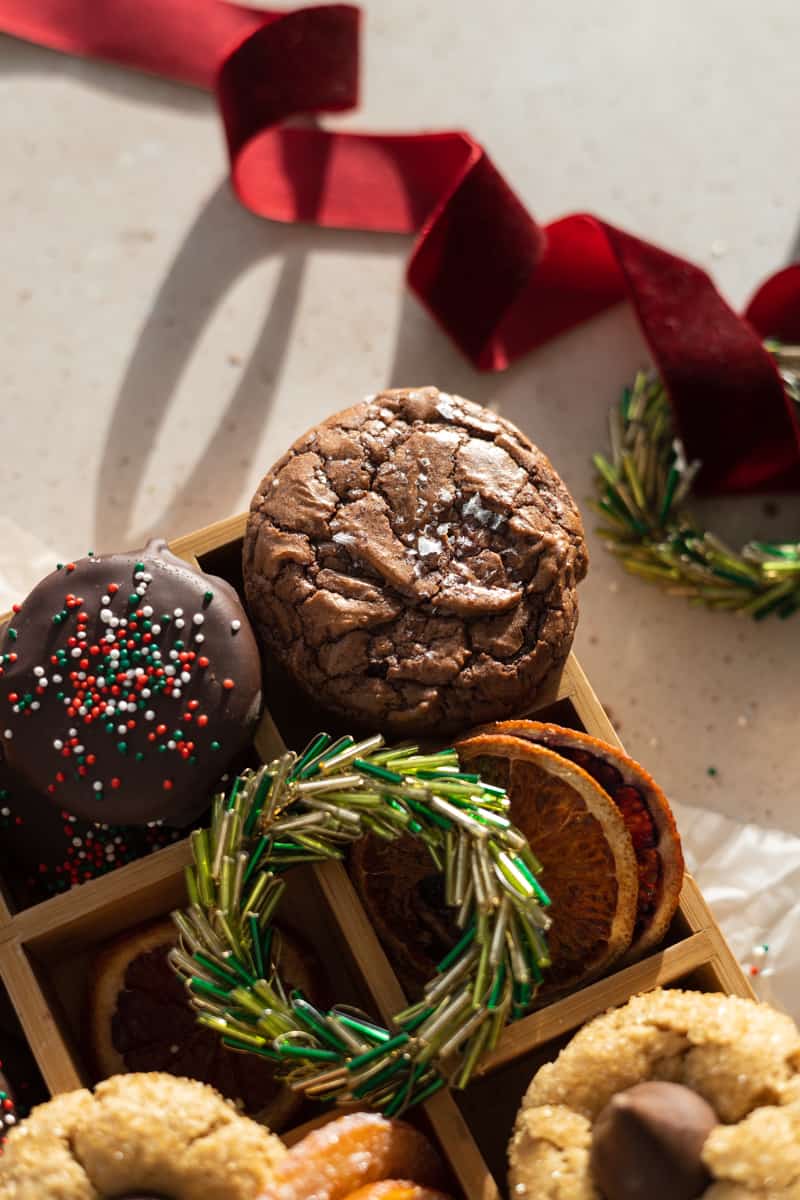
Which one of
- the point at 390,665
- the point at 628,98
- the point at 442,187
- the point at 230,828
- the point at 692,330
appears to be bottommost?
the point at 230,828

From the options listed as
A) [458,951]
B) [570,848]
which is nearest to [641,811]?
[570,848]

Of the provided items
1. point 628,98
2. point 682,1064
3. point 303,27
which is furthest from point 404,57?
point 682,1064

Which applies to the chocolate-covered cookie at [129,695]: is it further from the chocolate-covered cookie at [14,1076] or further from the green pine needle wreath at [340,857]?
the chocolate-covered cookie at [14,1076]

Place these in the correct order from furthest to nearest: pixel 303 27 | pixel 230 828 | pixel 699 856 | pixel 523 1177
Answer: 1. pixel 303 27
2. pixel 699 856
3. pixel 230 828
4. pixel 523 1177

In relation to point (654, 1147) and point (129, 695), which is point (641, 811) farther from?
point (129, 695)

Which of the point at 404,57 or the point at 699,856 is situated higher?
the point at 404,57

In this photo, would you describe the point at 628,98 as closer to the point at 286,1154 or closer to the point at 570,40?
the point at 570,40
